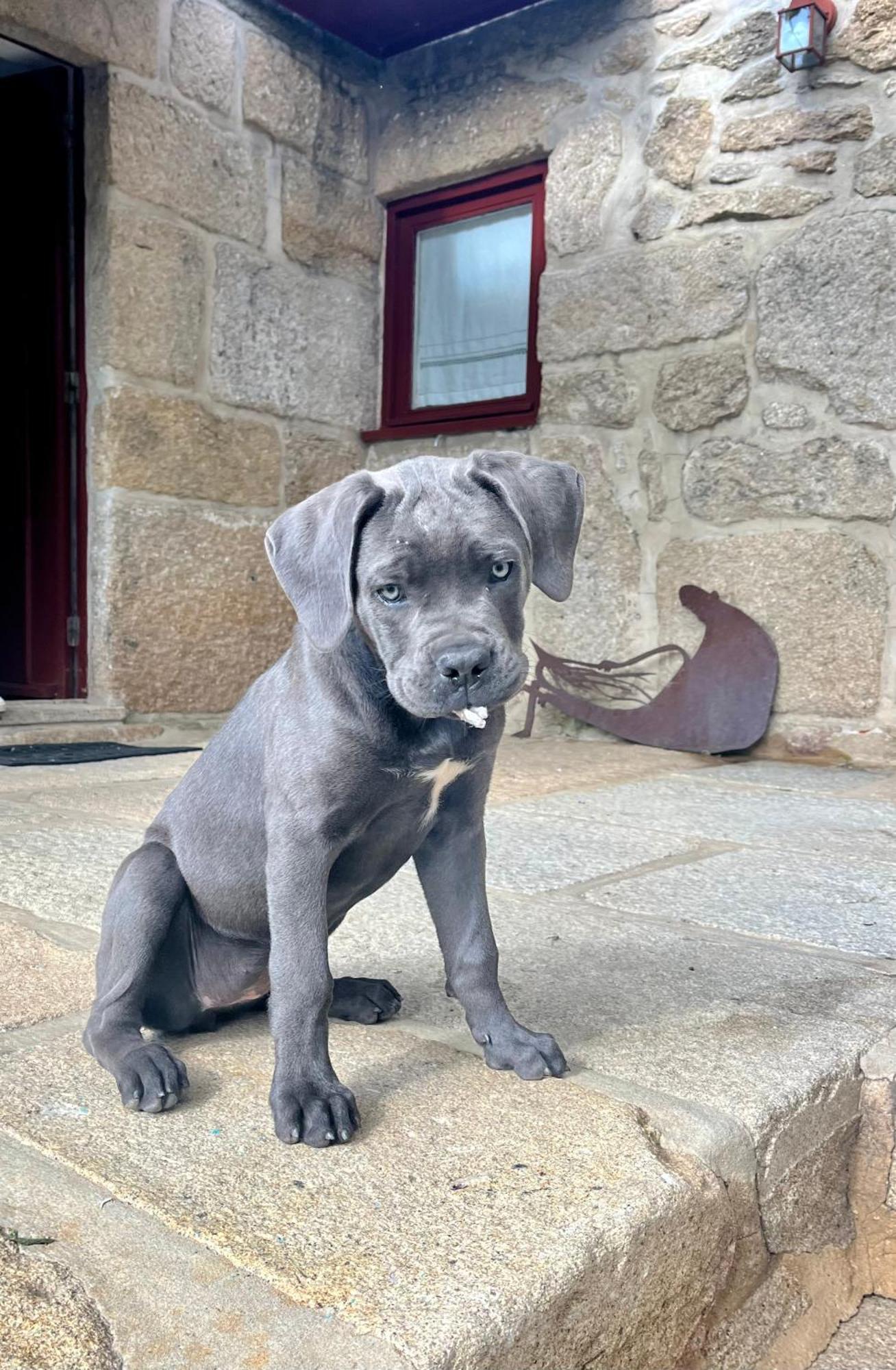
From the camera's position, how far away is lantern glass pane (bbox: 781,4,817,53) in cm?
402

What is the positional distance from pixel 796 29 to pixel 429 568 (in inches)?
149

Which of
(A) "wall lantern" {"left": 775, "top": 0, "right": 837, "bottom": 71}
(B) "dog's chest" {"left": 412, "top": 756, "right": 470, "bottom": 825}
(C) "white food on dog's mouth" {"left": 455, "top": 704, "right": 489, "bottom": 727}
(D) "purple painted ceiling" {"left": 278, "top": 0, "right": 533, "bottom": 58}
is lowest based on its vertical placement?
(B) "dog's chest" {"left": 412, "top": 756, "right": 470, "bottom": 825}

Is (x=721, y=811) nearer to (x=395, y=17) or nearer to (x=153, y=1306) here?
(x=153, y=1306)

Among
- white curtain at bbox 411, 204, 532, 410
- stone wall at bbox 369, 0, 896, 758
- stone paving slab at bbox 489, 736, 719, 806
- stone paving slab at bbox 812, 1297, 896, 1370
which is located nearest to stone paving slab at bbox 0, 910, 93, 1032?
A: stone paving slab at bbox 812, 1297, 896, 1370

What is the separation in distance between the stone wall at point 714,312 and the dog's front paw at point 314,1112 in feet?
11.0

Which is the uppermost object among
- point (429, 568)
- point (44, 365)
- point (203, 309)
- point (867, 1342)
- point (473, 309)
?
point (473, 309)

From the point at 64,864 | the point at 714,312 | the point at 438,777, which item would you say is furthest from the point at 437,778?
the point at 714,312

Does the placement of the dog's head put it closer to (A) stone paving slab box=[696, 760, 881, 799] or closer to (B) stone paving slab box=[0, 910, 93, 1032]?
(B) stone paving slab box=[0, 910, 93, 1032]

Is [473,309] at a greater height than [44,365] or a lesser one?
greater

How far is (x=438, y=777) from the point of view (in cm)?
139

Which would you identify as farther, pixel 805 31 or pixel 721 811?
pixel 805 31

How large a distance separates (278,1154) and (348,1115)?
0.29 ft

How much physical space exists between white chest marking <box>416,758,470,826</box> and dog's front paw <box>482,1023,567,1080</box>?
29 cm

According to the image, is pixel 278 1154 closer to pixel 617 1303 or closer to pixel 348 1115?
pixel 348 1115
